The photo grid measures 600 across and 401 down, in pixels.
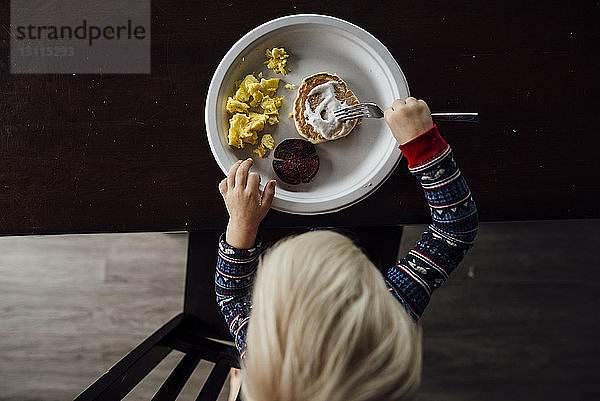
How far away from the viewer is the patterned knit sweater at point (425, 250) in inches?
25.3

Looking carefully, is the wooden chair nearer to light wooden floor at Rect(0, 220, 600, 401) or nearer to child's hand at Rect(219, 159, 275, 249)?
child's hand at Rect(219, 159, 275, 249)

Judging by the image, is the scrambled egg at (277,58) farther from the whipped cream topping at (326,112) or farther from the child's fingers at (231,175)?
the child's fingers at (231,175)

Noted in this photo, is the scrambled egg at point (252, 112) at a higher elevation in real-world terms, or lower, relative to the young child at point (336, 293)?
higher

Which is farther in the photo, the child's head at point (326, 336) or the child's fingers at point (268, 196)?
the child's fingers at point (268, 196)

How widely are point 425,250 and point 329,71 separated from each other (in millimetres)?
298

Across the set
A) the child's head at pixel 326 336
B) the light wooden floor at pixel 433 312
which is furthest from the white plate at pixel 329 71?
the light wooden floor at pixel 433 312

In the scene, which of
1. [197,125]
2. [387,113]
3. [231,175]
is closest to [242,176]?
[231,175]

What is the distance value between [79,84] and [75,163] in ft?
0.38

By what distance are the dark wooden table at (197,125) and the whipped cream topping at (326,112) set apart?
0.12m

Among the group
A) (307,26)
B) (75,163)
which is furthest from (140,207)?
(307,26)

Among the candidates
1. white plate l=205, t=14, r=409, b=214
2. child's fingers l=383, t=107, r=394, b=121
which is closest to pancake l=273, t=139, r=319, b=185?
white plate l=205, t=14, r=409, b=214

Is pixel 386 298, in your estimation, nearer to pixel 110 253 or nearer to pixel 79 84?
pixel 79 84

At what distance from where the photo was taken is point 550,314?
48.6 inches

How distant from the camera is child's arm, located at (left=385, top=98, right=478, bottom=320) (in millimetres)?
643
